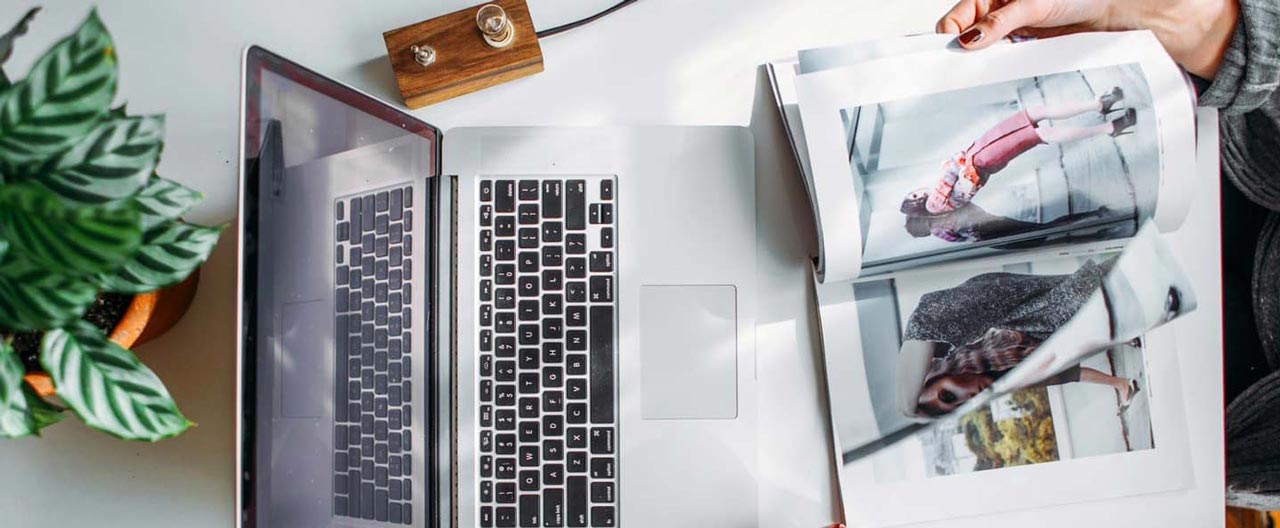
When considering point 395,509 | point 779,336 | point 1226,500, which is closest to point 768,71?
point 779,336

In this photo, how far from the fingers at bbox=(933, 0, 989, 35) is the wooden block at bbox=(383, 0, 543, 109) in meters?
0.38

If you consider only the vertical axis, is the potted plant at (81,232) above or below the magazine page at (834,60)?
below

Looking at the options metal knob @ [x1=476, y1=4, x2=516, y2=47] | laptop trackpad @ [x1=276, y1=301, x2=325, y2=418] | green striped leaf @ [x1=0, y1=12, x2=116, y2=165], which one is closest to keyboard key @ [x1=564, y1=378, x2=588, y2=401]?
laptop trackpad @ [x1=276, y1=301, x2=325, y2=418]

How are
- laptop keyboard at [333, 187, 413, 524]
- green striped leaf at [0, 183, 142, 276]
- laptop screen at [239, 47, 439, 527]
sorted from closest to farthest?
green striped leaf at [0, 183, 142, 276]
laptop screen at [239, 47, 439, 527]
laptop keyboard at [333, 187, 413, 524]

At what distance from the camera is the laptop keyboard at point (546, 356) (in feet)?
2.28

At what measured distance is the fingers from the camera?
2.27ft

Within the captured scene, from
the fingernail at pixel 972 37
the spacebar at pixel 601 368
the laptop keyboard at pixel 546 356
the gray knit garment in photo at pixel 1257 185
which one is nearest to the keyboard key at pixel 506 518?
the laptop keyboard at pixel 546 356

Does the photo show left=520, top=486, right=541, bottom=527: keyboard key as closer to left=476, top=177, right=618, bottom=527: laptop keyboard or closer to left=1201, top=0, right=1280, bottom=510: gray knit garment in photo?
left=476, top=177, right=618, bottom=527: laptop keyboard

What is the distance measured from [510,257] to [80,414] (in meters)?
0.37

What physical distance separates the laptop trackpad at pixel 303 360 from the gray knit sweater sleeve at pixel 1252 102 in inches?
32.6

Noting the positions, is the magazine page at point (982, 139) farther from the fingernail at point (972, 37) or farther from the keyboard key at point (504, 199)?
the keyboard key at point (504, 199)

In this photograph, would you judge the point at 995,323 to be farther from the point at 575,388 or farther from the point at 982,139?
the point at 575,388

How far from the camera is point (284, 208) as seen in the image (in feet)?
1.66

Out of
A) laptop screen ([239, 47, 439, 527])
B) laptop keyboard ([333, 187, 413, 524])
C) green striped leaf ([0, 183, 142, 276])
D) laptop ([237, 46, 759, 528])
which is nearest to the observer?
green striped leaf ([0, 183, 142, 276])
